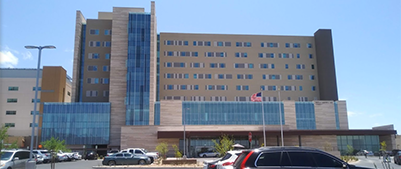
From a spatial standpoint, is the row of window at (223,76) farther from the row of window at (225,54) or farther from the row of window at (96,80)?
the row of window at (96,80)

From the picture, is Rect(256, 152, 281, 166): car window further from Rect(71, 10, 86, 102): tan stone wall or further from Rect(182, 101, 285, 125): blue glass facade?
Rect(71, 10, 86, 102): tan stone wall

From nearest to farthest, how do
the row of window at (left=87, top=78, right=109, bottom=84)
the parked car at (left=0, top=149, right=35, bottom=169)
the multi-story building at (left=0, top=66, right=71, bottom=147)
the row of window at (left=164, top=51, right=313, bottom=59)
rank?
the parked car at (left=0, top=149, right=35, bottom=169) < the row of window at (left=87, top=78, right=109, bottom=84) < the multi-story building at (left=0, top=66, right=71, bottom=147) < the row of window at (left=164, top=51, right=313, bottom=59)

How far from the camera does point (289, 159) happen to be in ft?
35.0

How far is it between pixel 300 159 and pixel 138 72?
204 feet

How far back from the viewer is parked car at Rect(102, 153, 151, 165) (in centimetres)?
3472

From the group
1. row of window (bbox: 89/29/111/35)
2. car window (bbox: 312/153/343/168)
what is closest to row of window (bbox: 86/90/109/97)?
row of window (bbox: 89/29/111/35)

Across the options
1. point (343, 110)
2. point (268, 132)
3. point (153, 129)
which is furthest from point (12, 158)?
point (343, 110)

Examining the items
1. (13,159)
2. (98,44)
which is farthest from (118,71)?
(13,159)

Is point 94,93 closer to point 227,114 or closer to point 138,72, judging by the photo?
point 138,72

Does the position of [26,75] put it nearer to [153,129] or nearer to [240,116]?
[153,129]

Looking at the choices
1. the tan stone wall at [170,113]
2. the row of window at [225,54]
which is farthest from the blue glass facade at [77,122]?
the row of window at [225,54]

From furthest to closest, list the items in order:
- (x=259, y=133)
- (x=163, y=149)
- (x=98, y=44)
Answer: (x=98, y=44) < (x=259, y=133) < (x=163, y=149)

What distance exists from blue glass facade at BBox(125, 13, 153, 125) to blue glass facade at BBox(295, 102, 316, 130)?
31.7m

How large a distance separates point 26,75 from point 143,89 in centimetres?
Result: 3534
